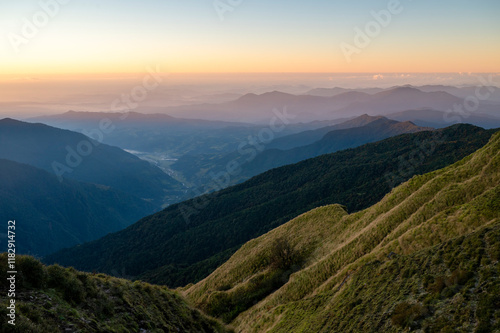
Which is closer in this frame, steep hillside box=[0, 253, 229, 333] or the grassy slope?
steep hillside box=[0, 253, 229, 333]

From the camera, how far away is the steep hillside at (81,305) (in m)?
15.8

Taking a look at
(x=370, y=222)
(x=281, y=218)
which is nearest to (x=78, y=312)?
(x=370, y=222)

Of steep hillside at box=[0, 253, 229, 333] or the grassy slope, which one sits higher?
steep hillside at box=[0, 253, 229, 333]

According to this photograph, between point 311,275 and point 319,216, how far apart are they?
24.3 meters

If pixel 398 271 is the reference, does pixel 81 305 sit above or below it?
above

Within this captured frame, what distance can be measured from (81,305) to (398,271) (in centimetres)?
2573

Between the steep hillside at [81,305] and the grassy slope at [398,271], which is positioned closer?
the steep hillside at [81,305]

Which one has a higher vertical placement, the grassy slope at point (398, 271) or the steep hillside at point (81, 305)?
the steep hillside at point (81, 305)

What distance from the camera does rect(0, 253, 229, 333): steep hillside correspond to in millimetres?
15781

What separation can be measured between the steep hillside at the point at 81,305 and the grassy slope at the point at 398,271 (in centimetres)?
1353

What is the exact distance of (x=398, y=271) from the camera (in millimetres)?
25891

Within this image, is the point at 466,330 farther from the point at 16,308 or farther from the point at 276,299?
the point at 276,299

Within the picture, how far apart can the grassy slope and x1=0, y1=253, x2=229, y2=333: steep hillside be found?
13.5 meters

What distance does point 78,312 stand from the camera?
60.5 feet
